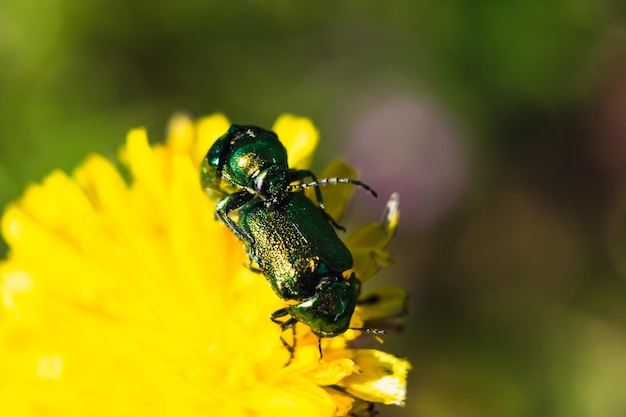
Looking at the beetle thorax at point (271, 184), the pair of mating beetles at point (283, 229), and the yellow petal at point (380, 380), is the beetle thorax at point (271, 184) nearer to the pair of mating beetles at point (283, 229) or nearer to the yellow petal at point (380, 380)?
the pair of mating beetles at point (283, 229)

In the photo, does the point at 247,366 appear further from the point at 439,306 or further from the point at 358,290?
the point at 439,306

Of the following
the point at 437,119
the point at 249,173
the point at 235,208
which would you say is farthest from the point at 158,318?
the point at 437,119

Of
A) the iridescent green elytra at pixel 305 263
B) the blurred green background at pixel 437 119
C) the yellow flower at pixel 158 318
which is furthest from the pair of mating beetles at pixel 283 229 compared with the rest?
the blurred green background at pixel 437 119

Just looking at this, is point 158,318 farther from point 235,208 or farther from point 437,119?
point 437,119

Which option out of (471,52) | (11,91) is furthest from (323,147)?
(11,91)

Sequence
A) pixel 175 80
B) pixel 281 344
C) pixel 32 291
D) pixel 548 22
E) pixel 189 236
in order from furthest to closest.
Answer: pixel 175 80
pixel 548 22
pixel 32 291
pixel 189 236
pixel 281 344

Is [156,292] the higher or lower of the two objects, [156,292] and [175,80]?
the lower

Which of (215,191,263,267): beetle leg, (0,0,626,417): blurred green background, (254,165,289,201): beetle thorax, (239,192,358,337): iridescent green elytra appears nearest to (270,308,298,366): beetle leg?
(239,192,358,337): iridescent green elytra
